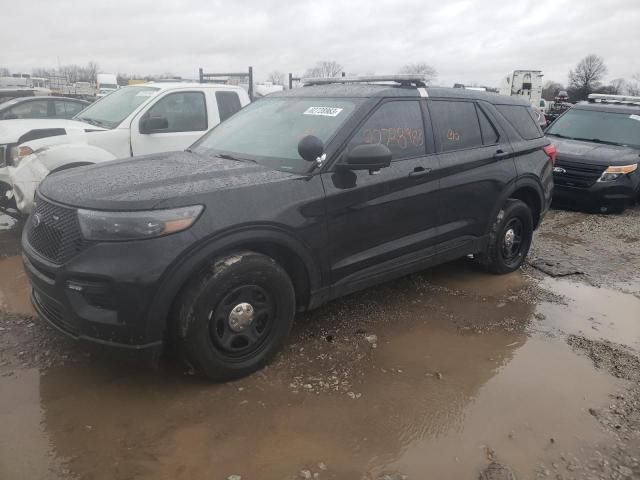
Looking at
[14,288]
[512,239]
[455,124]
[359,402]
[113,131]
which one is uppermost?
[455,124]

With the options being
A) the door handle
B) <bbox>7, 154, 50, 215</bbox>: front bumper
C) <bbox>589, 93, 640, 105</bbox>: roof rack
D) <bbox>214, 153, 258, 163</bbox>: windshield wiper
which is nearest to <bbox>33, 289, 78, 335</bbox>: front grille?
<bbox>214, 153, 258, 163</bbox>: windshield wiper

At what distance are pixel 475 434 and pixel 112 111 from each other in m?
6.06

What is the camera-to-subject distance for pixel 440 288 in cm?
483

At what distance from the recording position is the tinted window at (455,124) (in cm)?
421

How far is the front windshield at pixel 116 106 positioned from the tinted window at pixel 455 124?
405 centimetres

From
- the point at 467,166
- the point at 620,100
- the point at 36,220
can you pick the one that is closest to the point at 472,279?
the point at 467,166

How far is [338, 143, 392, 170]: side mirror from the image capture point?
3.29m

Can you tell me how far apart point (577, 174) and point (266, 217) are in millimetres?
6804

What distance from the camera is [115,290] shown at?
2.63 meters

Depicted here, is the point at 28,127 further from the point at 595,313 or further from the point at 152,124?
the point at 595,313

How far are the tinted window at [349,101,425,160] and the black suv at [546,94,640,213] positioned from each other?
523 cm

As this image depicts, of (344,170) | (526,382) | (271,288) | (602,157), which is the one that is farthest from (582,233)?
(271,288)

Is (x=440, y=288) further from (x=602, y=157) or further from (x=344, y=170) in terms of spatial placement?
(x=602, y=157)

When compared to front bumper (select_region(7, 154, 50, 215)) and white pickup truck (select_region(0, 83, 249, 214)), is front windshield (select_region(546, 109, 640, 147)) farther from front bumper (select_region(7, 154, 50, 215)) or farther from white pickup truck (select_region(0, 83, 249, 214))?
front bumper (select_region(7, 154, 50, 215))
